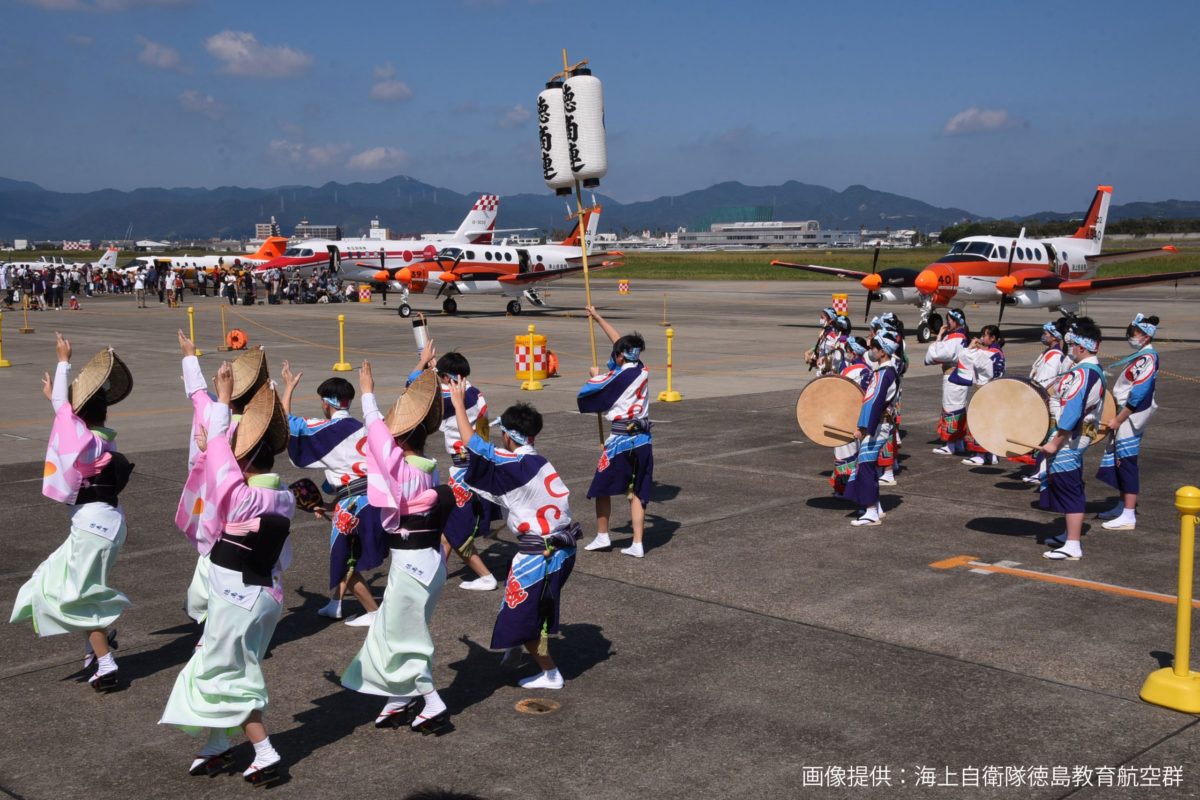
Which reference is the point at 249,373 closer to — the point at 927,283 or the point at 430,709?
the point at 430,709

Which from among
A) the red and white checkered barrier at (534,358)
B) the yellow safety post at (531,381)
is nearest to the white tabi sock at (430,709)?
the yellow safety post at (531,381)

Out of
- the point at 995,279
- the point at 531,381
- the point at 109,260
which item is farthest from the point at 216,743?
the point at 109,260

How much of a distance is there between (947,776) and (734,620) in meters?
2.54

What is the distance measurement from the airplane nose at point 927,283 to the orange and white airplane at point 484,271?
13838 millimetres

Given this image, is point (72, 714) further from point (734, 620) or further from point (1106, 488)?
point (1106, 488)

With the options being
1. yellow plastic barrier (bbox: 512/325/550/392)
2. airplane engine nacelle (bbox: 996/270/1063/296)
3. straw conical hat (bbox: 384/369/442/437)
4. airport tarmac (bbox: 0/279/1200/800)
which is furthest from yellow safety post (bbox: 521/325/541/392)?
airplane engine nacelle (bbox: 996/270/1063/296)

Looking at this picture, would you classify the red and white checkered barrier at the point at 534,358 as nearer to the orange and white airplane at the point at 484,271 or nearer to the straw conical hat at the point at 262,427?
the straw conical hat at the point at 262,427

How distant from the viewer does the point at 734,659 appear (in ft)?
22.6

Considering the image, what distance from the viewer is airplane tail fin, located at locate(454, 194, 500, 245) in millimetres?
60031

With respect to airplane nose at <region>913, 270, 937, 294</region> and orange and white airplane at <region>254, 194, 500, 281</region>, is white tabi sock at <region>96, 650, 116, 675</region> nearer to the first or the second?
airplane nose at <region>913, 270, 937, 294</region>

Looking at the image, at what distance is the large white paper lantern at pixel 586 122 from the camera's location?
1216 centimetres

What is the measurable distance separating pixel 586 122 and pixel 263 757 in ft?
28.6

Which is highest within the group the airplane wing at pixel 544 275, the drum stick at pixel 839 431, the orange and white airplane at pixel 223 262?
the orange and white airplane at pixel 223 262

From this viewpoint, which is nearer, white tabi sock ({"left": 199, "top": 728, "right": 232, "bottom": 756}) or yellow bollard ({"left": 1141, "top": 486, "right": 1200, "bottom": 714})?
white tabi sock ({"left": 199, "top": 728, "right": 232, "bottom": 756})
